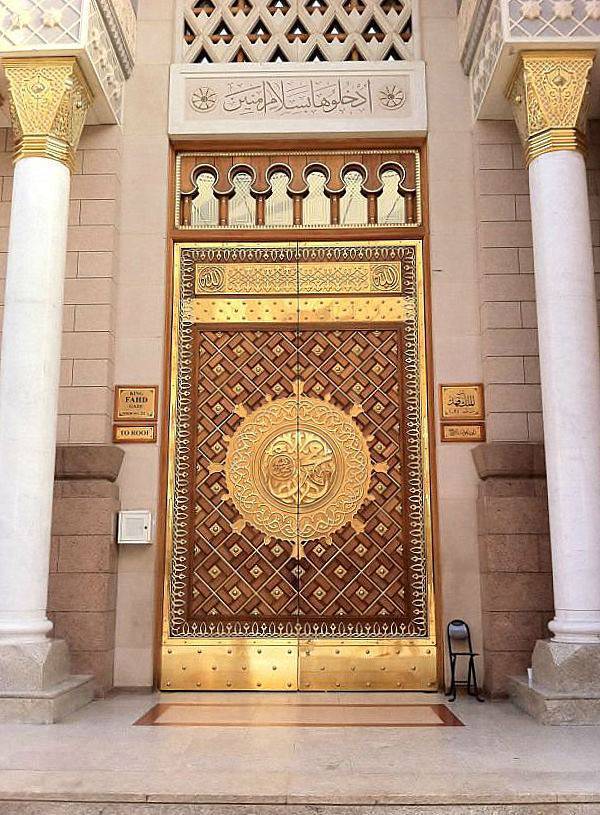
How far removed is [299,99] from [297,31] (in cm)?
60

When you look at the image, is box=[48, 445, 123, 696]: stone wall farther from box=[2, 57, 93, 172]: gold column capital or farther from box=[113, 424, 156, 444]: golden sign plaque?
box=[2, 57, 93, 172]: gold column capital

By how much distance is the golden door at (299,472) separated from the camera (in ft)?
16.4

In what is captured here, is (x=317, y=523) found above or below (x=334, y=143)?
below

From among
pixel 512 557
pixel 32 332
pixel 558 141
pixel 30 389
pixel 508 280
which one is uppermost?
pixel 558 141

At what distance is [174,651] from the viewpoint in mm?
5000

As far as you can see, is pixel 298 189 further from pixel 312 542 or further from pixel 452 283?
pixel 312 542

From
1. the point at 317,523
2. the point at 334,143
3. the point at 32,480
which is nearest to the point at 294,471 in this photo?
the point at 317,523

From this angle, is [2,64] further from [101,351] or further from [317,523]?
[317,523]

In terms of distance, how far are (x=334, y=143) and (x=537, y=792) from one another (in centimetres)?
422

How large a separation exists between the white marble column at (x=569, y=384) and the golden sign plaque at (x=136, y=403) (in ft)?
7.74

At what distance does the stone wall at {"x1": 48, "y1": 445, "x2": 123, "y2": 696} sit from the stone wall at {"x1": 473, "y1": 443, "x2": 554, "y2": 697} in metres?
2.21

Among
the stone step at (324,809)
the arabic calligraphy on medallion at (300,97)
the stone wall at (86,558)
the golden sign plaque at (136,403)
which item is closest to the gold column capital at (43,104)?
the arabic calligraphy on medallion at (300,97)

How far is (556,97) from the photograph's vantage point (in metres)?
4.63

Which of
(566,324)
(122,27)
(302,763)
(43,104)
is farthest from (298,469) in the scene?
(122,27)
